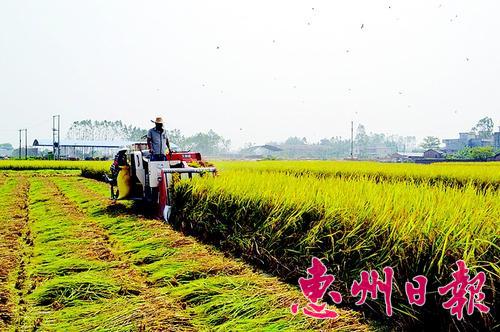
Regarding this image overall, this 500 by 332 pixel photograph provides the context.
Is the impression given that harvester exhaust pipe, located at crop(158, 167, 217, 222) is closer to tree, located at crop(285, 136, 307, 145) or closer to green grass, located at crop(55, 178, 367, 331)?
green grass, located at crop(55, 178, 367, 331)

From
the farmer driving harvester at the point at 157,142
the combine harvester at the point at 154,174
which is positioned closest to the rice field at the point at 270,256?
the combine harvester at the point at 154,174

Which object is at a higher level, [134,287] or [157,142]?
[157,142]

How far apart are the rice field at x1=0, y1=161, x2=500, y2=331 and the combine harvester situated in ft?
3.34

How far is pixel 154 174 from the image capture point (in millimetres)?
8297

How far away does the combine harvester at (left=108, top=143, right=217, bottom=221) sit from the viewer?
26.5 feet

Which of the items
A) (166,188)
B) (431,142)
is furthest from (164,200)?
(431,142)

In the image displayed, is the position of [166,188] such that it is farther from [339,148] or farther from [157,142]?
[339,148]

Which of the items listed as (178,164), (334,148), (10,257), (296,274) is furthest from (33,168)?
(334,148)

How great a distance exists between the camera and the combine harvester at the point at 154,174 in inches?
318

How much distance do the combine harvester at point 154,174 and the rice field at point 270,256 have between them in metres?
1.02

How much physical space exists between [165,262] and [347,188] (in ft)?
6.61

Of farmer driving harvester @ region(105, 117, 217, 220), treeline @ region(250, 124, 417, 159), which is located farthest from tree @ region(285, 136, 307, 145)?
farmer driving harvester @ region(105, 117, 217, 220)

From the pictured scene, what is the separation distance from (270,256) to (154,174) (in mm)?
3832

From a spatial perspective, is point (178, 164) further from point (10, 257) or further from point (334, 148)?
point (334, 148)
